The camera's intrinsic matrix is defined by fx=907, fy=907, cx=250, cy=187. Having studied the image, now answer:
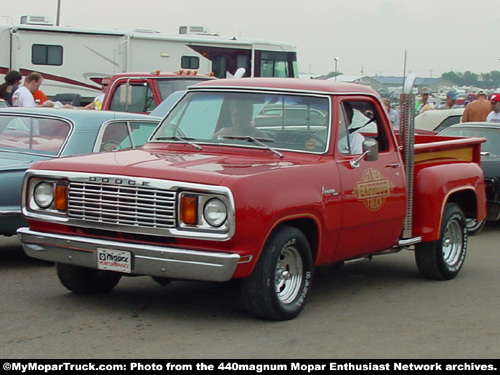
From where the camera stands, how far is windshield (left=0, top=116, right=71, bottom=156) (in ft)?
29.6

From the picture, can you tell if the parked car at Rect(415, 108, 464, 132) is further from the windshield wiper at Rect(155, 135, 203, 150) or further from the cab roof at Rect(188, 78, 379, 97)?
the windshield wiper at Rect(155, 135, 203, 150)

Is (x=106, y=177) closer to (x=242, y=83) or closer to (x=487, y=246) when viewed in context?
(x=242, y=83)

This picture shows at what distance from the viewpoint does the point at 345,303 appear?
745 cm

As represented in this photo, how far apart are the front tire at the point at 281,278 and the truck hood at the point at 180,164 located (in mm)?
531

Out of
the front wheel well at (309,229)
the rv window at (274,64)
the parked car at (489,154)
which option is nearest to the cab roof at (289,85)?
the front wheel well at (309,229)

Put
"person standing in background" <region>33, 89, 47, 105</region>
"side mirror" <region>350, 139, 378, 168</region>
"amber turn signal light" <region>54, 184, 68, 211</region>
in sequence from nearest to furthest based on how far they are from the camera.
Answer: "amber turn signal light" <region>54, 184, 68, 211</region>, "side mirror" <region>350, 139, 378, 168</region>, "person standing in background" <region>33, 89, 47, 105</region>

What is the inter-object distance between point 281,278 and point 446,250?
2706 millimetres

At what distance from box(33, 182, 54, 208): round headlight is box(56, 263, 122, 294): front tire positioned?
64 centimetres

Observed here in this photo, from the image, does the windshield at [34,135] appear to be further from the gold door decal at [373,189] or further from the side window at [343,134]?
the gold door decal at [373,189]

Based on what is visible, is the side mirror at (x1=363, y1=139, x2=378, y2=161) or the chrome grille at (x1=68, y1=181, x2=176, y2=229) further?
the side mirror at (x1=363, y1=139, x2=378, y2=161)

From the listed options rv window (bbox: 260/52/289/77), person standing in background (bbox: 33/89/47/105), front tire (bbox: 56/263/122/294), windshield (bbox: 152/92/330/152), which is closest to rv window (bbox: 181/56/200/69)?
rv window (bbox: 260/52/289/77)

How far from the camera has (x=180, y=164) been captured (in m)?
6.51

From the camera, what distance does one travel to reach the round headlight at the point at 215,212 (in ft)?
19.8
